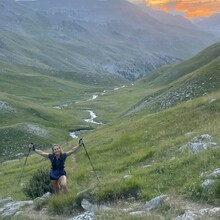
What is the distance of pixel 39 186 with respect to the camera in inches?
845

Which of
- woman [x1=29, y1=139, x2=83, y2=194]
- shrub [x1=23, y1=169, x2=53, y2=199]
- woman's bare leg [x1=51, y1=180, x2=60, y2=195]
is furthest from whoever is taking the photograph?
shrub [x1=23, y1=169, x2=53, y2=199]

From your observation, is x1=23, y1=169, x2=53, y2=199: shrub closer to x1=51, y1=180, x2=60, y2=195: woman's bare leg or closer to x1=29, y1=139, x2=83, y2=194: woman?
x1=51, y1=180, x2=60, y2=195: woman's bare leg

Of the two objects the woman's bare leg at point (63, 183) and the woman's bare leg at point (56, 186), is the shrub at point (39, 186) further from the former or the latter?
the woman's bare leg at point (63, 183)

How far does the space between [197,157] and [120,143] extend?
1548 centimetres

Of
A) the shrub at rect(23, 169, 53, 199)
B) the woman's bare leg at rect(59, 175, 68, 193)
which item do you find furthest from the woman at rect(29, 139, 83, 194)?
the shrub at rect(23, 169, 53, 199)

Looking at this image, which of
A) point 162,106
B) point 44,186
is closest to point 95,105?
point 162,106

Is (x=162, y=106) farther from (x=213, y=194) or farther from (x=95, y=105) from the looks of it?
(x=95, y=105)

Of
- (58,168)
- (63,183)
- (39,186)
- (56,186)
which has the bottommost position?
(39,186)

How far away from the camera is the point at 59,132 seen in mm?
93375

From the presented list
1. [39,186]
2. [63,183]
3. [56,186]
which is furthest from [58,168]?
[39,186]

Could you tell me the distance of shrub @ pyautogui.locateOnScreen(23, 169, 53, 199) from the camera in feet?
69.7

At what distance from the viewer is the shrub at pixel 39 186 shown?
21.2 m

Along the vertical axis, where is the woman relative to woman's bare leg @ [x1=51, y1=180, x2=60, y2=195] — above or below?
above

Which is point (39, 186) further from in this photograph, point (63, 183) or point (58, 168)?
point (63, 183)
